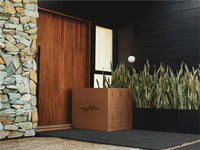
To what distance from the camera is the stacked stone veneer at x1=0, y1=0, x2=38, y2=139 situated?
2730mm

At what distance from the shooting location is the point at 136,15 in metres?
5.11

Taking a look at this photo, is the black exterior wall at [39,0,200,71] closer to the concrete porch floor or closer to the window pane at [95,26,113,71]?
the window pane at [95,26,113,71]

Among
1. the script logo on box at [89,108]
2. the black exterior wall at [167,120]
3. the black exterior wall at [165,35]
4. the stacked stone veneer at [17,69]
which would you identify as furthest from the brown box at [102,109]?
the black exterior wall at [165,35]

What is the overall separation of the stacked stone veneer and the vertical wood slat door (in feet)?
1.92

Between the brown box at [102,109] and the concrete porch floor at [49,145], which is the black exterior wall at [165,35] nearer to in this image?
the brown box at [102,109]

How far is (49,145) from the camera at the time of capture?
7.79 ft

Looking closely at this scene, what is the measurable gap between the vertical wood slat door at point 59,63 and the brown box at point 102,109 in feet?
0.77

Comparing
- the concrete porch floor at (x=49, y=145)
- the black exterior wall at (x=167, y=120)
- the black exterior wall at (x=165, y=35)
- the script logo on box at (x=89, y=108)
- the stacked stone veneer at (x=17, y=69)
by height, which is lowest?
the concrete porch floor at (x=49, y=145)

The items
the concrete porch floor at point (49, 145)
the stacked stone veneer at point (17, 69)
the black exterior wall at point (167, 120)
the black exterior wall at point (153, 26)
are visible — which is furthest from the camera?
the black exterior wall at point (153, 26)

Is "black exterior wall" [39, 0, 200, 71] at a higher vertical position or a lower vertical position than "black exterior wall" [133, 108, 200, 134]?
higher

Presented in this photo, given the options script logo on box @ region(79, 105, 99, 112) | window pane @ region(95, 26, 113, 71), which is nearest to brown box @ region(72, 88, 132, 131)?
script logo on box @ region(79, 105, 99, 112)

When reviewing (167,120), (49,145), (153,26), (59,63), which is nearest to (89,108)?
(59,63)

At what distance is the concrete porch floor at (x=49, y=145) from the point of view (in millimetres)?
2227

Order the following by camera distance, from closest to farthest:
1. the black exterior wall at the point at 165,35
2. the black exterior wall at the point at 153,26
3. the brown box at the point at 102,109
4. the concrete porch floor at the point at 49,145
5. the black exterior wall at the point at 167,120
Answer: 1. the concrete porch floor at the point at 49,145
2. the black exterior wall at the point at 167,120
3. the brown box at the point at 102,109
4. the black exterior wall at the point at 153,26
5. the black exterior wall at the point at 165,35
